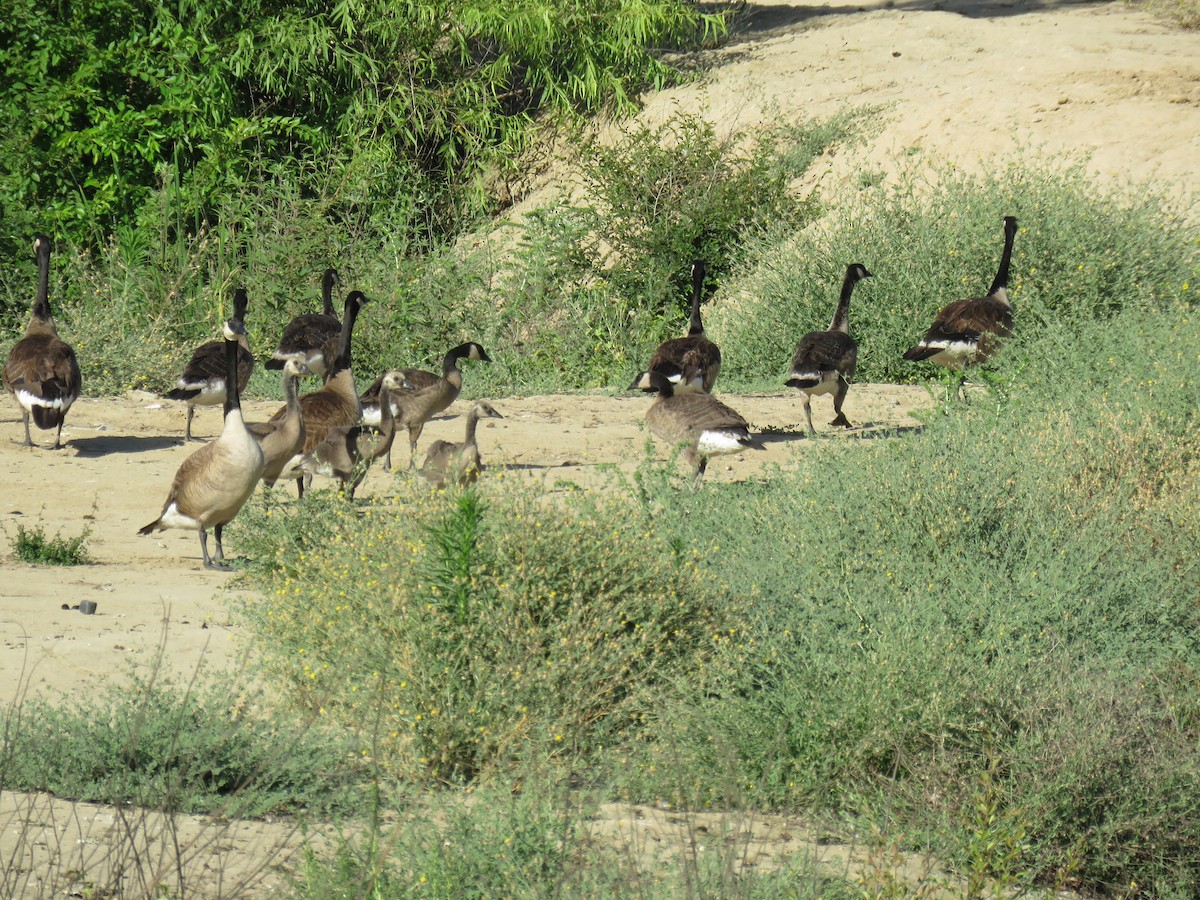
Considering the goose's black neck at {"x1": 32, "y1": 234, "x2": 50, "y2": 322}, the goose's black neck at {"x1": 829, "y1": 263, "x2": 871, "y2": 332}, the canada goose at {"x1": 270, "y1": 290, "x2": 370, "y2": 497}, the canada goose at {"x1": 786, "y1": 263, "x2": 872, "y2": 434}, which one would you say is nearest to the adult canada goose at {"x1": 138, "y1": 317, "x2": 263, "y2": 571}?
the canada goose at {"x1": 270, "y1": 290, "x2": 370, "y2": 497}

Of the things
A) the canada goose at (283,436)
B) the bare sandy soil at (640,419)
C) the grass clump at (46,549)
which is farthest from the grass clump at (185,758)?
the canada goose at (283,436)

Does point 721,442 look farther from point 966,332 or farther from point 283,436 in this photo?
point 966,332

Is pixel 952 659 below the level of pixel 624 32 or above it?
below

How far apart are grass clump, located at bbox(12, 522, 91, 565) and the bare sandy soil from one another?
0.10 metres

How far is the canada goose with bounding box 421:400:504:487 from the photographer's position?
9.38 meters

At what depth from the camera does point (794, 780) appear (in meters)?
5.59

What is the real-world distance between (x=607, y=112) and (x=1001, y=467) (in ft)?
53.7

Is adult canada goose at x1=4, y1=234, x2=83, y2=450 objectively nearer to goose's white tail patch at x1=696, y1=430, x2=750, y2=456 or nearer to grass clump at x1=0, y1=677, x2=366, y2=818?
goose's white tail patch at x1=696, y1=430, x2=750, y2=456

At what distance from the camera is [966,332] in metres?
13.1

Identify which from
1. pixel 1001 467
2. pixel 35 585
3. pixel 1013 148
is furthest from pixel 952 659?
pixel 1013 148

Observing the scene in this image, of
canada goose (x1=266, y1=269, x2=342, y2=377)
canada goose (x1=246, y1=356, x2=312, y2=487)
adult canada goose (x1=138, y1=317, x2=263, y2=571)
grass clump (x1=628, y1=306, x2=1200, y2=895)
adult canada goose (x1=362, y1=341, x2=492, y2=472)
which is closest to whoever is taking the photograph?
grass clump (x1=628, y1=306, x2=1200, y2=895)

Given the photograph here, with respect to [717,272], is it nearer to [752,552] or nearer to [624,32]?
[624,32]

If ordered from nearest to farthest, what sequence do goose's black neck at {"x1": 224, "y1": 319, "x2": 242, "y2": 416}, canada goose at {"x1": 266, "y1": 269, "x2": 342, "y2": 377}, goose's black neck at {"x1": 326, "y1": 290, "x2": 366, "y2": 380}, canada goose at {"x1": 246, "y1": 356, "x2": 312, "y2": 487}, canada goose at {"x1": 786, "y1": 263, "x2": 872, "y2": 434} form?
1. goose's black neck at {"x1": 224, "y1": 319, "x2": 242, "y2": 416}
2. canada goose at {"x1": 246, "y1": 356, "x2": 312, "y2": 487}
3. goose's black neck at {"x1": 326, "y1": 290, "x2": 366, "y2": 380}
4. canada goose at {"x1": 786, "y1": 263, "x2": 872, "y2": 434}
5. canada goose at {"x1": 266, "y1": 269, "x2": 342, "y2": 377}

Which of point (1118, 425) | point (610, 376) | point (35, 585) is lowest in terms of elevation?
point (610, 376)
